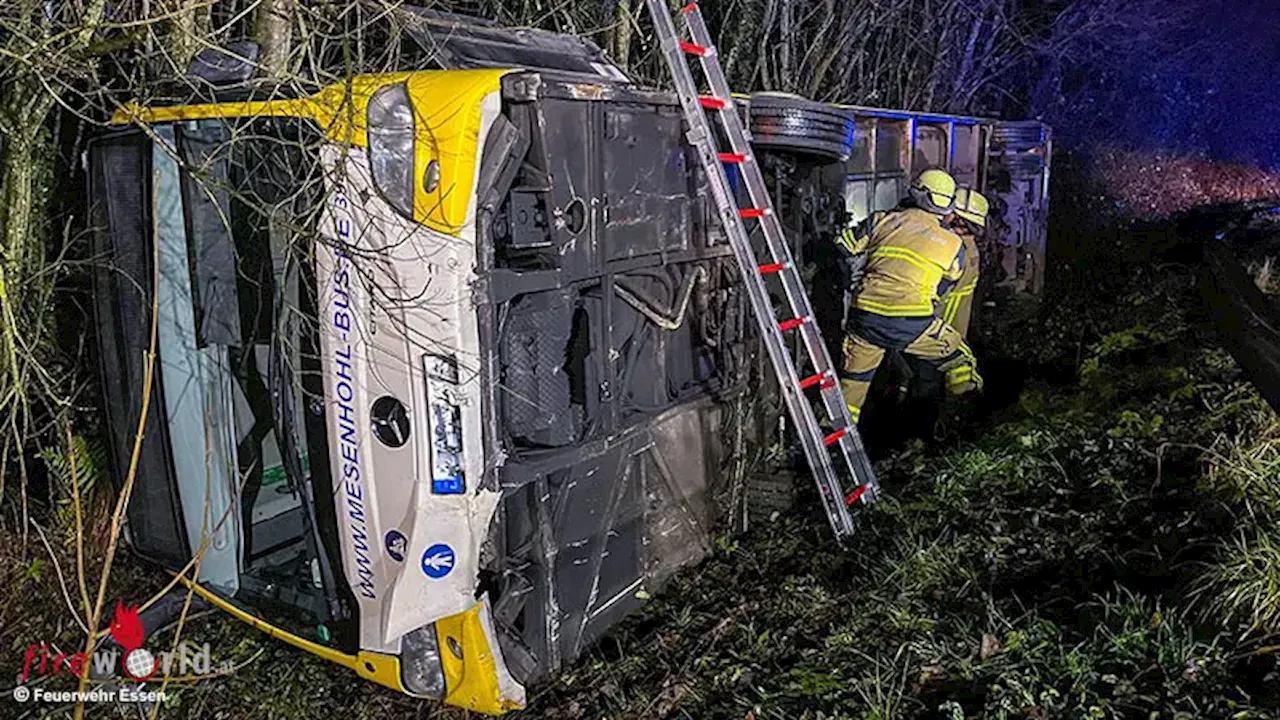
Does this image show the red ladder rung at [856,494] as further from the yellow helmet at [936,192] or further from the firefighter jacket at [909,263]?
the yellow helmet at [936,192]

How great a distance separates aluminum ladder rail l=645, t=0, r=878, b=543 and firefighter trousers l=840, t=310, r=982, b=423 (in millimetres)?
715

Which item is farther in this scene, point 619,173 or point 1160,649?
point 619,173

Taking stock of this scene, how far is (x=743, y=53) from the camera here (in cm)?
855

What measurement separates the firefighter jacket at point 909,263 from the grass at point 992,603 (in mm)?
742

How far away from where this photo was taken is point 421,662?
308 centimetres

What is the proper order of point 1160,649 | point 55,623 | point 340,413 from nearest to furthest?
point 1160,649 → point 340,413 → point 55,623

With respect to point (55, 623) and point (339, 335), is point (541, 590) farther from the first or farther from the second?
point (55, 623)

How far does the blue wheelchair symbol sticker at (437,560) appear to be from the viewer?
112 inches

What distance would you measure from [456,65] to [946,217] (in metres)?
2.78

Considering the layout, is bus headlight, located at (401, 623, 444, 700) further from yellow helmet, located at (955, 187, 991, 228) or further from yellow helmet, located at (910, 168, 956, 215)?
yellow helmet, located at (955, 187, 991, 228)

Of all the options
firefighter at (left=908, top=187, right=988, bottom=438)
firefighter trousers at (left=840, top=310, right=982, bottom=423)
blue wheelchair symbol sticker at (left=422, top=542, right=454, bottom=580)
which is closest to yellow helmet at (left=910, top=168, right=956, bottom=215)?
firefighter at (left=908, top=187, right=988, bottom=438)

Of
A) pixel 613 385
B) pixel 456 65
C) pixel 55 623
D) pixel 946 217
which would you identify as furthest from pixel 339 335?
pixel 946 217

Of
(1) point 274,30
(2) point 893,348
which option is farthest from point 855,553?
(1) point 274,30

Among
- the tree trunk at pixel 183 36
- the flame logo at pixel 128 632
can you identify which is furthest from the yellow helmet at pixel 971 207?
the flame logo at pixel 128 632
